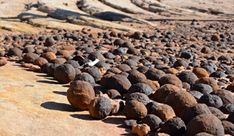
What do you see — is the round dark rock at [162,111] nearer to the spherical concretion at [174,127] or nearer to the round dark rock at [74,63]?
the spherical concretion at [174,127]

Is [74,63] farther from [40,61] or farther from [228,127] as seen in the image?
[228,127]

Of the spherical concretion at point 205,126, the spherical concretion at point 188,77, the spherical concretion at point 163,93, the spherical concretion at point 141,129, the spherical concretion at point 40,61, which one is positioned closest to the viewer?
the spherical concretion at point 205,126

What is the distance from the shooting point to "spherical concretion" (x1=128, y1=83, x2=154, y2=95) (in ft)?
24.8

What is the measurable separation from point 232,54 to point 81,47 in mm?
4531

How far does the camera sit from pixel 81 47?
13750 mm

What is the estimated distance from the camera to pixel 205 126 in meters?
5.82

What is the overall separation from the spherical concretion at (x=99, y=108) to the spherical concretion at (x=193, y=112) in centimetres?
99

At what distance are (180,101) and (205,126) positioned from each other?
1.01 m

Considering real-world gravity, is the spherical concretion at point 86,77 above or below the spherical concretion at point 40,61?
above

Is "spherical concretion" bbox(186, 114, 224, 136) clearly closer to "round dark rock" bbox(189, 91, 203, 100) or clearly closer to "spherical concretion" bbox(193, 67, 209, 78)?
"round dark rock" bbox(189, 91, 203, 100)

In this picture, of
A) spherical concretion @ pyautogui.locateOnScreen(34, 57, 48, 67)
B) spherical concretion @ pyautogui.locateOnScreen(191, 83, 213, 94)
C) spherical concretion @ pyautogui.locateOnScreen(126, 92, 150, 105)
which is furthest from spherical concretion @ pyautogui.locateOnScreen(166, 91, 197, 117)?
spherical concretion @ pyautogui.locateOnScreen(34, 57, 48, 67)

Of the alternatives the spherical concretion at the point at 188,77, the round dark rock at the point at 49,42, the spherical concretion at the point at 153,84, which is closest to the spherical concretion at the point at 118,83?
the spherical concretion at the point at 153,84

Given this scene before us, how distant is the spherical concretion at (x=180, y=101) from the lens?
6.71m

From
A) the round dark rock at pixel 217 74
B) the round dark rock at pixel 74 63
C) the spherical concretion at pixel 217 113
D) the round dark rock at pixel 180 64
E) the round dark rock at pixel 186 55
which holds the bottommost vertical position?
the round dark rock at pixel 186 55
